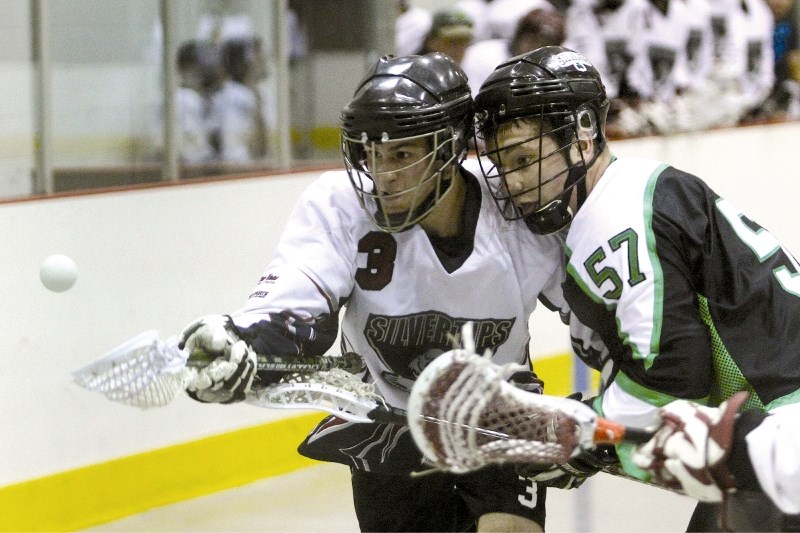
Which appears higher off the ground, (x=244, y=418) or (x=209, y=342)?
(x=209, y=342)

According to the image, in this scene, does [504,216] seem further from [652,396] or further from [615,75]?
[615,75]

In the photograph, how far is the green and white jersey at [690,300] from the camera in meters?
1.92

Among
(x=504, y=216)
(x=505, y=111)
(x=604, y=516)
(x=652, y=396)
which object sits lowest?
(x=604, y=516)

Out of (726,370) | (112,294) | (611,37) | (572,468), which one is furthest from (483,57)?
(726,370)

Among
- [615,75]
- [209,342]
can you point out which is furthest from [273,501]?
[615,75]

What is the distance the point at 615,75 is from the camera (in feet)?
18.2

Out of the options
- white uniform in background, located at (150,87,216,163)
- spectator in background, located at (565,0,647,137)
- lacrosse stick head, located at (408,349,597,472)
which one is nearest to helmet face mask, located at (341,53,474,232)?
lacrosse stick head, located at (408,349,597,472)

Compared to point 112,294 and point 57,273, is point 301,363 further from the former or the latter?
point 112,294

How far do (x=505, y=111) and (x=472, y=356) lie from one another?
541 millimetres

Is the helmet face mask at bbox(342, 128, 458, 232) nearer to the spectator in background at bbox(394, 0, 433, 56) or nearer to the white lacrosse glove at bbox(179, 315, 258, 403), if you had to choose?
the white lacrosse glove at bbox(179, 315, 258, 403)

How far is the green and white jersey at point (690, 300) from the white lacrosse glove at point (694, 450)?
195 millimetres

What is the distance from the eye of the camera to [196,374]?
6.23 feet

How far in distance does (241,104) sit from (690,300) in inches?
120

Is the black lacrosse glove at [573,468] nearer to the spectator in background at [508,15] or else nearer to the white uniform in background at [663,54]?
the spectator in background at [508,15]
